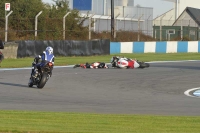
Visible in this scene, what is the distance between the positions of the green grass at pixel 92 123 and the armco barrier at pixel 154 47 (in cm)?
2632

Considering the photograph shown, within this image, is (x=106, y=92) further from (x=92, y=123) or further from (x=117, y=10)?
(x=117, y=10)

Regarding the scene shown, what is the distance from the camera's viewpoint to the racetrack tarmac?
13.2m

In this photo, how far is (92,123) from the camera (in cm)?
1030

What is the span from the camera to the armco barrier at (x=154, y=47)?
126 ft

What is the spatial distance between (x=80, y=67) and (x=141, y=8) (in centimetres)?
3570

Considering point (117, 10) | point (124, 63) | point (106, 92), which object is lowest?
point (106, 92)

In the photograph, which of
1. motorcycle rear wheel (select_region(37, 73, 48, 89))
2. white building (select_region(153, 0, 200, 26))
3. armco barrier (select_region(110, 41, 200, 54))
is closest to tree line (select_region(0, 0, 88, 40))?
armco barrier (select_region(110, 41, 200, 54))

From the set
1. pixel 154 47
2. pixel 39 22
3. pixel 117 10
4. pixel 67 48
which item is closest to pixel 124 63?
pixel 67 48

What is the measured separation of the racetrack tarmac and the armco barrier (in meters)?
12.9

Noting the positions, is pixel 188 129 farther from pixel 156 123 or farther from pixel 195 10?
pixel 195 10

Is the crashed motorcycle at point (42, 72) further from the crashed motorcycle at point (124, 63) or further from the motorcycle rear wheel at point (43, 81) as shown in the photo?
the crashed motorcycle at point (124, 63)

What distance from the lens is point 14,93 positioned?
16.1 m

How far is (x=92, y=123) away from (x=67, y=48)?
22973 millimetres

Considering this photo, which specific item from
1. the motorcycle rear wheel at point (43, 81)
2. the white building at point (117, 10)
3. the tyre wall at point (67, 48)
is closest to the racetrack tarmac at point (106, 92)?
the motorcycle rear wheel at point (43, 81)
